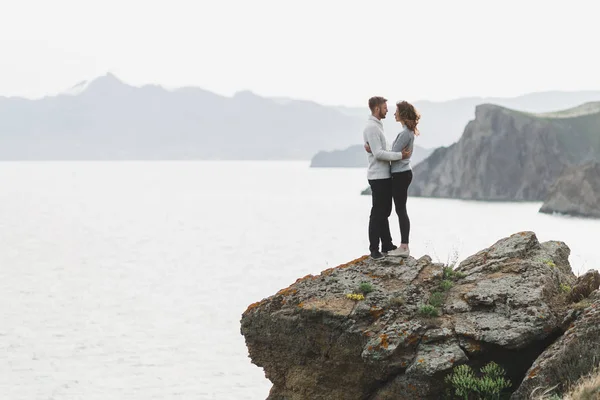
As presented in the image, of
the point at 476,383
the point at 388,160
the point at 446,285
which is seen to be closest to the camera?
the point at 476,383

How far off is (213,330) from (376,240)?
114ft

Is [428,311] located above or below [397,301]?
below

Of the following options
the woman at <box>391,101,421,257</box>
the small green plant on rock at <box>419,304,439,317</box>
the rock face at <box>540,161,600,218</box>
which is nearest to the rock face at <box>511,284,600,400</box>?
the small green plant on rock at <box>419,304,439,317</box>

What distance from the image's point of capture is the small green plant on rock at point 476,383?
1221 cm

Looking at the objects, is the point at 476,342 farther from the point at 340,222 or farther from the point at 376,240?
the point at 340,222

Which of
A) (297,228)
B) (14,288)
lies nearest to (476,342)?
(14,288)

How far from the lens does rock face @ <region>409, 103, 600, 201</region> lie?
17762 centimetres

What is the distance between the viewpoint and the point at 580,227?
110 m

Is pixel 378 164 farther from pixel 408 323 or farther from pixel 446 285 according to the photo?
pixel 408 323

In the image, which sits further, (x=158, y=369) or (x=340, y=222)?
(x=340, y=222)

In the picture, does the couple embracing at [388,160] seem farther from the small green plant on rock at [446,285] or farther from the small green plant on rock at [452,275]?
the small green plant on rock at [446,285]

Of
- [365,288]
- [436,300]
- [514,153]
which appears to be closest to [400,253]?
[365,288]

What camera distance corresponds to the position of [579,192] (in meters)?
124

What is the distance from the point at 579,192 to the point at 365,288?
120804 millimetres
